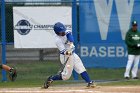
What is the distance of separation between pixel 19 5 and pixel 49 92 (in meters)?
5.08

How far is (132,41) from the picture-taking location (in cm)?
1538

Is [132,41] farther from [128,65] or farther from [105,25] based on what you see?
[105,25]

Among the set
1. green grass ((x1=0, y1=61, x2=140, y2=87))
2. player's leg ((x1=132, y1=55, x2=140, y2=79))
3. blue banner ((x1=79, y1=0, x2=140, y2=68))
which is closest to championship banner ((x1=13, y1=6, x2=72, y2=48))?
blue banner ((x1=79, y1=0, x2=140, y2=68))

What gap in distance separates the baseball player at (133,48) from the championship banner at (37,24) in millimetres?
1878

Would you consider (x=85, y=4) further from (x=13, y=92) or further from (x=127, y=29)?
(x=13, y=92)

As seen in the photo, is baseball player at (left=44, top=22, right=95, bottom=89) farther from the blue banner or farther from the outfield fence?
the blue banner

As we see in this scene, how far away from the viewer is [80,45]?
16.0m

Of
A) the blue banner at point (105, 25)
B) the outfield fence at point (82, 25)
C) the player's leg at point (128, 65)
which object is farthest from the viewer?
the blue banner at point (105, 25)

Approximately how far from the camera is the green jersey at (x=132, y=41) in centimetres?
1530

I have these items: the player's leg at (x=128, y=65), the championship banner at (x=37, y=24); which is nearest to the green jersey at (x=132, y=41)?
the player's leg at (x=128, y=65)

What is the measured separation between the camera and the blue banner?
1600 centimetres

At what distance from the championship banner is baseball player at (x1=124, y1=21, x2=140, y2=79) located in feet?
6.16

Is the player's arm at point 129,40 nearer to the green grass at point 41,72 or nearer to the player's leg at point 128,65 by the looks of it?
the player's leg at point 128,65

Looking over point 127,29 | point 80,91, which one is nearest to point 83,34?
point 127,29
